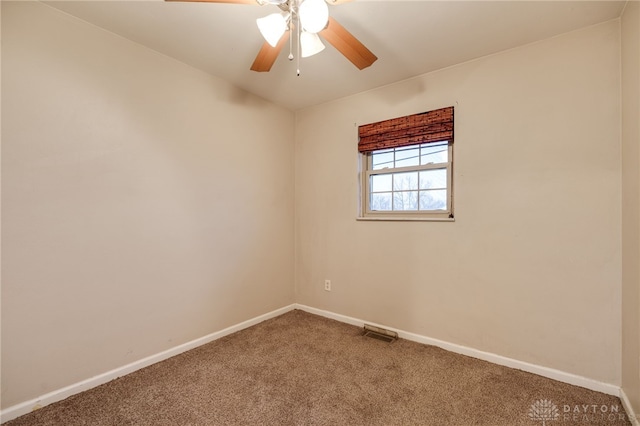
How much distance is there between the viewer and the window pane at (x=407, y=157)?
266 cm

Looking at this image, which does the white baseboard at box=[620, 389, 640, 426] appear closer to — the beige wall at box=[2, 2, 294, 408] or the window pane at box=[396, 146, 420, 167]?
the window pane at box=[396, 146, 420, 167]

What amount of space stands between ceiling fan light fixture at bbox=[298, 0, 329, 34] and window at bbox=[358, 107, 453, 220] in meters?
1.48

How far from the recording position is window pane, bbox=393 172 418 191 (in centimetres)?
268

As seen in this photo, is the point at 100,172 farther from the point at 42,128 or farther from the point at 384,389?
the point at 384,389

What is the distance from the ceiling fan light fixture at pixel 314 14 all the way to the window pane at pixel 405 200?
1.74m

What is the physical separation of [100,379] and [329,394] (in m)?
1.50

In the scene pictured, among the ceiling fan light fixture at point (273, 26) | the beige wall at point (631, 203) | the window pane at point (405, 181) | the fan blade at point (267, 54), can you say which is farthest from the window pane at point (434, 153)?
the ceiling fan light fixture at point (273, 26)

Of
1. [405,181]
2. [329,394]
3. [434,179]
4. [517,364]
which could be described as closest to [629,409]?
[517,364]

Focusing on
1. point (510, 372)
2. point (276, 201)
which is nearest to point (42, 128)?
point (276, 201)

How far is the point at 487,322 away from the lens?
7.30 ft

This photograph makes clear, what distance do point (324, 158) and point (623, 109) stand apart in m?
2.29

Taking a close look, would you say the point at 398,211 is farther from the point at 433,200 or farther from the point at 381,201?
the point at 433,200

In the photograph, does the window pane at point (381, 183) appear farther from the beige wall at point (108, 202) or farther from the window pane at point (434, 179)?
the beige wall at point (108, 202)

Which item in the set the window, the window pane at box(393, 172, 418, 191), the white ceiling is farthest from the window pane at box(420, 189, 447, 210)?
the white ceiling
